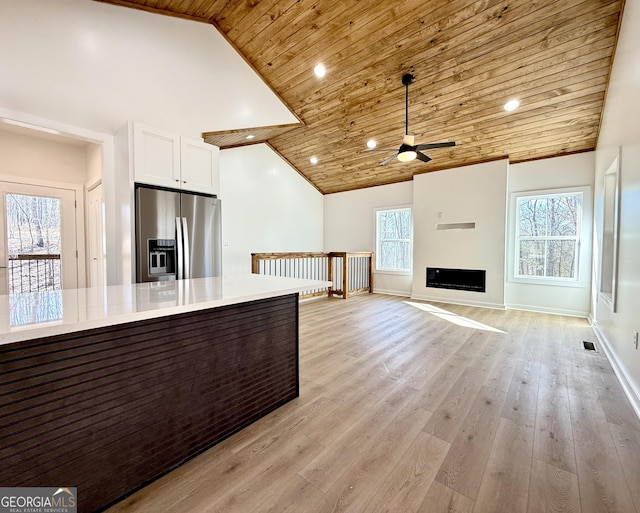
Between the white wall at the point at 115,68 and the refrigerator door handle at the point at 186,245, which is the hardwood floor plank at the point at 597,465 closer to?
the refrigerator door handle at the point at 186,245

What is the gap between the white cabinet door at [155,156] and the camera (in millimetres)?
3059

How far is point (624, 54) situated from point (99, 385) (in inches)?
189

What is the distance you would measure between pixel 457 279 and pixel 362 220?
2.63m

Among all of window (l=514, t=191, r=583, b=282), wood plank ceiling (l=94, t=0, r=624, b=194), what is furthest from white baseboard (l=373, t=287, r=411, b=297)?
wood plank ceiling (l=94, t=0, r=624, b=194)

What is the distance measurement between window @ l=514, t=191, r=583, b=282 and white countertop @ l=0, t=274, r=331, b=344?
5.01 m

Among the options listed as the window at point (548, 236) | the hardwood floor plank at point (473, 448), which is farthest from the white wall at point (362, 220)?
the hardwood floor plank at point (473, 448)

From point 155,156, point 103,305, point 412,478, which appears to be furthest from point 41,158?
point 412,478

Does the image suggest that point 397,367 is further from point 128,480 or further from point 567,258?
point 567,258

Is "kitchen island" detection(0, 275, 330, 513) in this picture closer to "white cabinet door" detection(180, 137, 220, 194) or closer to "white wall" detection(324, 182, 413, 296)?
"white cabinet door" detection(180, 137, 220, 194)

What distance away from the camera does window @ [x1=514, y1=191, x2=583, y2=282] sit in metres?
4.79

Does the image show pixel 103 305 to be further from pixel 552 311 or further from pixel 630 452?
pixel 552 311

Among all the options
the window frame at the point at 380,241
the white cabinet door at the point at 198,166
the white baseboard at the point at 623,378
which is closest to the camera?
the white baseboard at the point at 623,378

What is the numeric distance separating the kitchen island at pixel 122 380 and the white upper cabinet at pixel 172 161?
178cm

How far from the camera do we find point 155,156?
3209 millimetres
